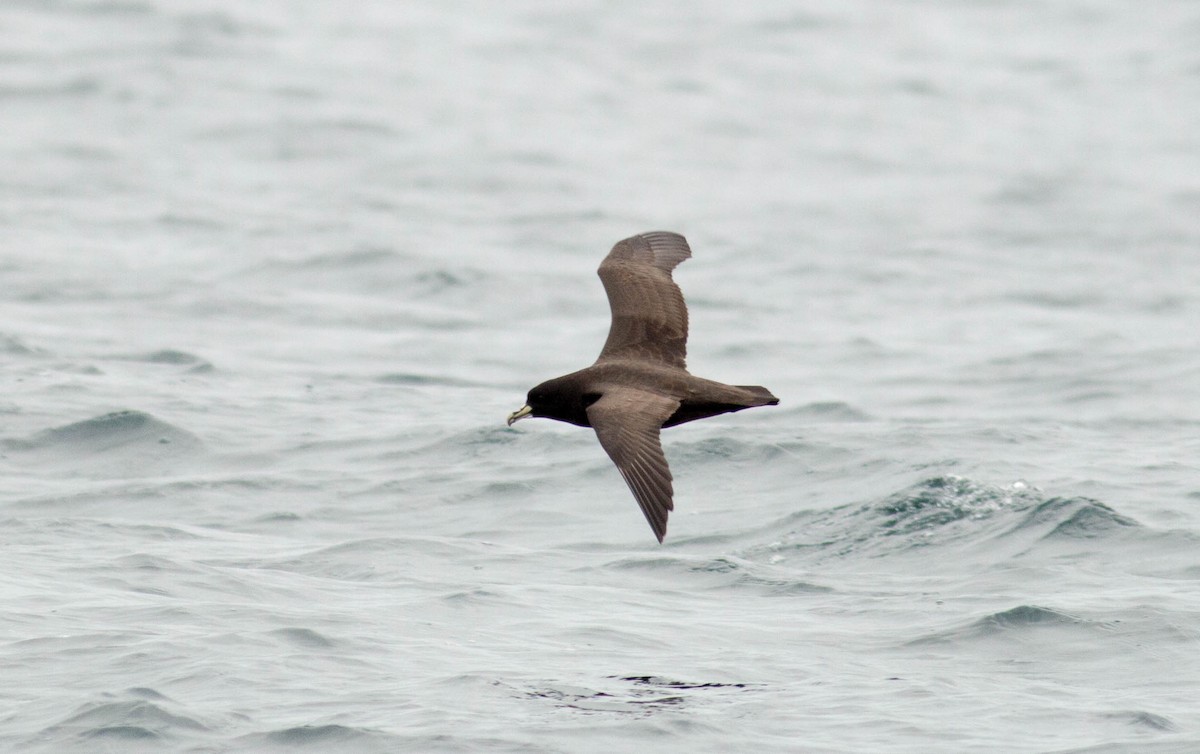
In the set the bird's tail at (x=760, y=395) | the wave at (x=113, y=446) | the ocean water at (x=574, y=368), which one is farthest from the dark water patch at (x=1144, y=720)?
the wave at (x=113, y=446)

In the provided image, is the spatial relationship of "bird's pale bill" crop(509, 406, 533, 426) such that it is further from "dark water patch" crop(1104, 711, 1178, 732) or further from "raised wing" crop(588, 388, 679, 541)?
"dark water patch" crop(1104, 711, 1178, 732)

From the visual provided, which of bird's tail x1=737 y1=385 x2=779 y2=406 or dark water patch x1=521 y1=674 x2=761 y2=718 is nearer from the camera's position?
dark water patch x1=521 y1=674 x2=761 y2=718

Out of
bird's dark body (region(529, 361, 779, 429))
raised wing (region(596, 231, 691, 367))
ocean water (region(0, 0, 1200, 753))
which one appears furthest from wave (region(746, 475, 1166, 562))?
bird's dark body (region(529, 361, 779, 429))

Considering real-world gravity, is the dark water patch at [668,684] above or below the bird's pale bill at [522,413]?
below

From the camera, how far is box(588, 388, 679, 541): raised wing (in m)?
9.91

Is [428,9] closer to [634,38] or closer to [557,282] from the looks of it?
[634,38]

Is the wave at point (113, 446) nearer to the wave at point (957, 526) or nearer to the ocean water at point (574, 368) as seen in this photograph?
the ocean water at point (574, 368)

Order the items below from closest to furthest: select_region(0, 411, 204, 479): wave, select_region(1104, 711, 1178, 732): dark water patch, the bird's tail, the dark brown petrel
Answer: select_region(1104, 711, 1178, 732): dark water patch < the dark brown petrel < the bird's tail < select_region(0, 411, 204, 479): wave

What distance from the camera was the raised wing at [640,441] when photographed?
32.5 ft

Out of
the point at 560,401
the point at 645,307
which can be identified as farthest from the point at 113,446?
the point at 560,401

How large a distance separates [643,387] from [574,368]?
789cm

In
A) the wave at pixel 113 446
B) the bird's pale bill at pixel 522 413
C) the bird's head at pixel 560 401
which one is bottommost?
the wave at pixel 113 446

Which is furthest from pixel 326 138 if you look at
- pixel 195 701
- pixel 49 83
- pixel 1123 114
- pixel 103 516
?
pixel 195 701

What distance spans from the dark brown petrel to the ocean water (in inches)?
43.1
